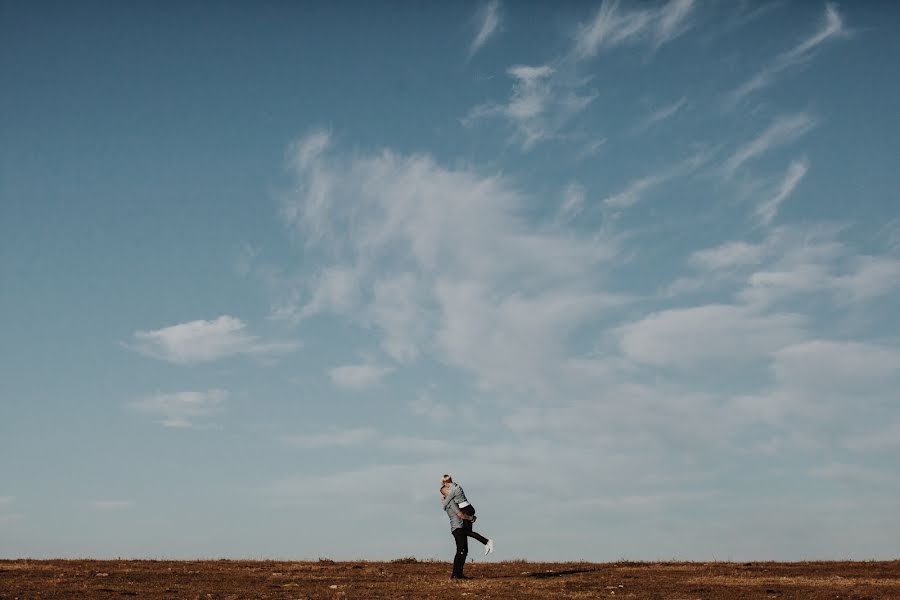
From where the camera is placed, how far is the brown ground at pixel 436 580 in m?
A: 23.5

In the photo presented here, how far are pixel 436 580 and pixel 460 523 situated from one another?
1.76 m

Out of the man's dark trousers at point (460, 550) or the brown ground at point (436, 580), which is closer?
the brown ground at point (436, 580)

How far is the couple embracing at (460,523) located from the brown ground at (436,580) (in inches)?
28.2

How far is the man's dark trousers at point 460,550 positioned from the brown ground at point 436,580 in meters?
0.55

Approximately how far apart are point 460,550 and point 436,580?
1.11 meters

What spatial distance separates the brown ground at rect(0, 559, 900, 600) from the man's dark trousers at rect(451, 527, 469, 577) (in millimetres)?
545

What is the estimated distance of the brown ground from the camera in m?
23.5

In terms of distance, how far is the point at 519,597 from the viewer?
74.5ft

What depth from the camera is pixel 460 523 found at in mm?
27141

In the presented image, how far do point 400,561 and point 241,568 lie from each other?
587 cm

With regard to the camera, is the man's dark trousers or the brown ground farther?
the man's dark trousers

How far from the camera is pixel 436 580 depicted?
26.6 m

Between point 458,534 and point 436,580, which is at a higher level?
point 458,534

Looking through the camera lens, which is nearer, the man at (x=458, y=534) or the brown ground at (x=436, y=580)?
the brown ground at (x=436, y=580)
